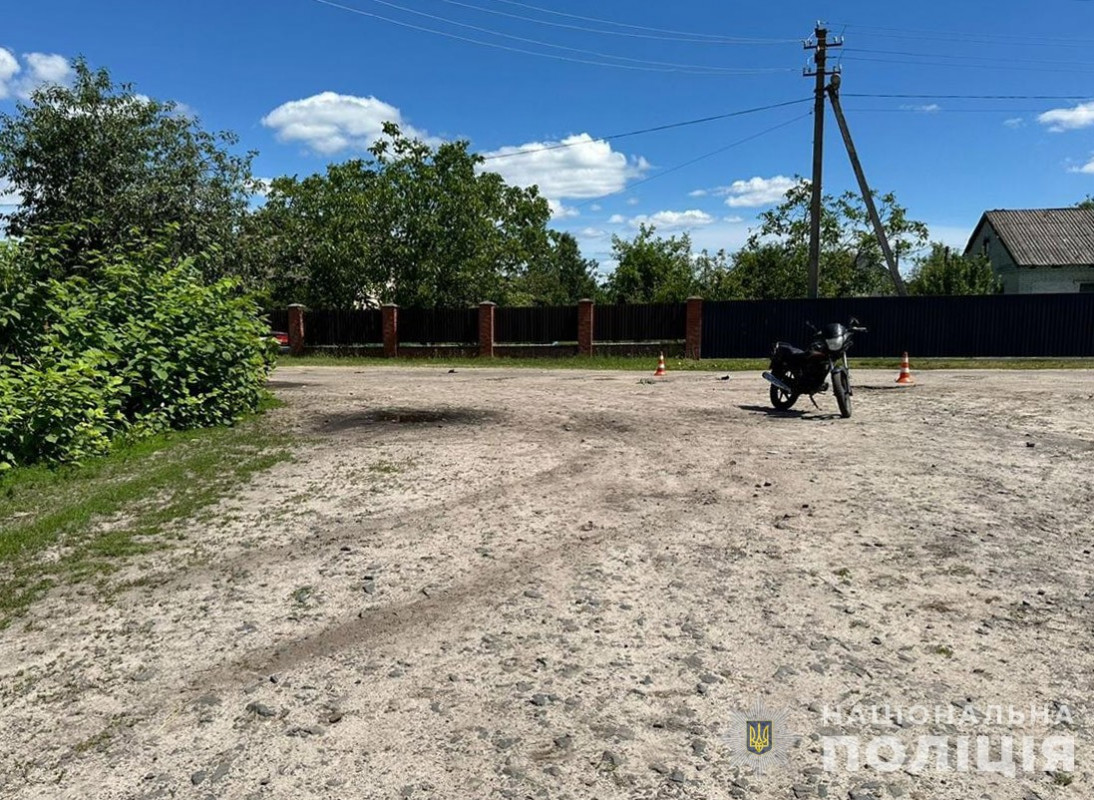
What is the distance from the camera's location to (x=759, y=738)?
2.65 metres

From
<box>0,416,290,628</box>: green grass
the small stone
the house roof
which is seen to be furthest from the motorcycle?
the house roof

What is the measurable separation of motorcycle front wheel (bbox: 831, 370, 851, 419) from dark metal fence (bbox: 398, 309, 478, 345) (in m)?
19.0

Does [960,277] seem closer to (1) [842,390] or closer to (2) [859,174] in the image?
(2) [859,174]

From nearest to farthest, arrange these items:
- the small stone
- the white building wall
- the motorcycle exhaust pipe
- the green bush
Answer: the small stone, the green bush, the motorcycle exhaust pipe, the white building wall

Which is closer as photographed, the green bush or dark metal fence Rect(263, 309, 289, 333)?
the green bush

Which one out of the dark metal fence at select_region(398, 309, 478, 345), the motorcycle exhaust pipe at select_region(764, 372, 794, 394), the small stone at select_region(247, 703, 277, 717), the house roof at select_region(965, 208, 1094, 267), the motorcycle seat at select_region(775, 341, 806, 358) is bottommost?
the small stone at select_region(247, 703, 277, 717)

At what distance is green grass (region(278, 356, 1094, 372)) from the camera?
20.1 m

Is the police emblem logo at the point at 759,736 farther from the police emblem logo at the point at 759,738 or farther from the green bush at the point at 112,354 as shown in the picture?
the green bush at the point at 112,354

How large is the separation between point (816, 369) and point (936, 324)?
15022mm

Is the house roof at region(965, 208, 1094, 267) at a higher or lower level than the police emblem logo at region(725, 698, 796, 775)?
higher

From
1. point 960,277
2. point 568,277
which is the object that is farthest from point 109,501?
point 568,277

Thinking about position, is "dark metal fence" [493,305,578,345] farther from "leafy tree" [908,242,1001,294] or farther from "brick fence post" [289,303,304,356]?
"leafy tree" [908,242,1001,294]

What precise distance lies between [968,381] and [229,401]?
44.1 ft

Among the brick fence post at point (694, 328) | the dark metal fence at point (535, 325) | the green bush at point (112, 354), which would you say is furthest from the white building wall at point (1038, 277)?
the green bush at point (112, 354)
